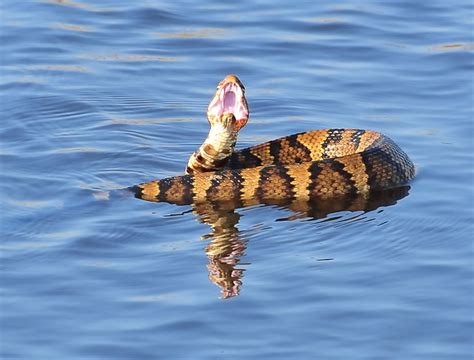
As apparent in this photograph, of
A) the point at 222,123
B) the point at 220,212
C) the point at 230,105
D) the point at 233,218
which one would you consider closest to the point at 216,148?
the point at 222,123

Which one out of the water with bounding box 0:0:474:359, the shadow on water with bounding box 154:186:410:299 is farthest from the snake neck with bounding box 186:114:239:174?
the shadow on water with bounding box 154:186:410:299

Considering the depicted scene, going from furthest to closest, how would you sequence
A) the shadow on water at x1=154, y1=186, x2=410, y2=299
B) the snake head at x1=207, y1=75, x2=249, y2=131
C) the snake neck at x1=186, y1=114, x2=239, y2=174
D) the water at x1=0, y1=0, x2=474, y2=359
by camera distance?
the snake neck at x1=186, y1=114, x2=239, y2=174 < the snake head at x1=207, y1=75, x2=249, y2=131 < the shadow on water at x1=154, y1=186, x2=410, y2=299 < the water at x1=0, y1=0, x2=474, y2=359

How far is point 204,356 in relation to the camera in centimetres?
768

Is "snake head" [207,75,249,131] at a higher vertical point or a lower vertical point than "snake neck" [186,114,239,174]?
higher

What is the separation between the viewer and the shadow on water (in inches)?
354

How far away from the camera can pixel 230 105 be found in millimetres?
10867

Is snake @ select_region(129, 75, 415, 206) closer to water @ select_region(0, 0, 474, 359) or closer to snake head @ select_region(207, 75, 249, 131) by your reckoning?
snake head @ select_region(207, 75, 249, 131)

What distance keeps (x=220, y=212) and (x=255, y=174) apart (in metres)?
0.55

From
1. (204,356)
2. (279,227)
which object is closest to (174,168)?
(279,227)

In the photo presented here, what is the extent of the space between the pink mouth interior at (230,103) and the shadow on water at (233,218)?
70 cm

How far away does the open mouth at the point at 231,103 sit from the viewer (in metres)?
10.8

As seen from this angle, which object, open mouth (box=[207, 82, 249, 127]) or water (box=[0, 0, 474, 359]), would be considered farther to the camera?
open mouth (box=[207, 82, 249, 127])

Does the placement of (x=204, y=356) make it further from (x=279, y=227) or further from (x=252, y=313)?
(x=279, y=227)

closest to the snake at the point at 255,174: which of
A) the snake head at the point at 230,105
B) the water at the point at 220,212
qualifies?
the snake head at the point at 230,105
